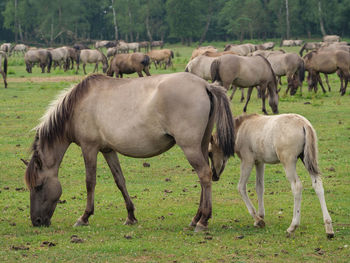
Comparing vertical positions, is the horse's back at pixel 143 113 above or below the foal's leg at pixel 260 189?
above

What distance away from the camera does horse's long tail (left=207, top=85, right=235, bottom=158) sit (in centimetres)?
710

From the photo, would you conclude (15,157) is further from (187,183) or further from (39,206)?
(39,206)

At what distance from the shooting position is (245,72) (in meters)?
18.5

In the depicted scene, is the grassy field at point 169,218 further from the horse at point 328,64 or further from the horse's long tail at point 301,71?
the horse at point 328,64

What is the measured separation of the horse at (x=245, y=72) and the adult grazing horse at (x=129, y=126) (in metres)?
11.2

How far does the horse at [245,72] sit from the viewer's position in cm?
1834

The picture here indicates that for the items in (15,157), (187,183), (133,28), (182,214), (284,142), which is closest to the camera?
(284,142)

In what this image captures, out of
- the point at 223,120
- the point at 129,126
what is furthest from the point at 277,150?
the point at 129,126

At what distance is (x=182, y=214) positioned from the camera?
26.5 feet

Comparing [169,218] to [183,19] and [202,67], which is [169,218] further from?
[183,19]

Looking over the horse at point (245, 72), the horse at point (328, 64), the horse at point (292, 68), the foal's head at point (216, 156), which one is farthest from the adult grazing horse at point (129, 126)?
the horse at point (328, 64)

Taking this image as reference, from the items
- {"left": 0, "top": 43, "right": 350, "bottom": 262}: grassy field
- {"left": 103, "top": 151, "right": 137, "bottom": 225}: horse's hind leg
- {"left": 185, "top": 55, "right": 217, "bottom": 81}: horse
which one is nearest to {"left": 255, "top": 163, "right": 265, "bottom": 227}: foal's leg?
{"left": 0, "top": 43, "right": 350, "bottom": 262}: grassy field

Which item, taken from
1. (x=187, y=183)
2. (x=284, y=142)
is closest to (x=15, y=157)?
(x=187, y=183)

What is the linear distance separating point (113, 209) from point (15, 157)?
4727 mm
